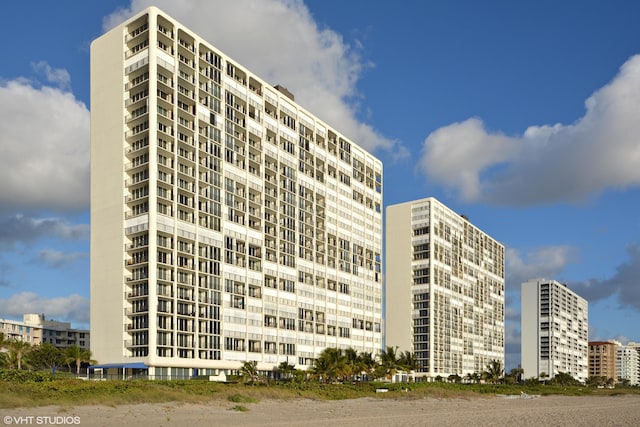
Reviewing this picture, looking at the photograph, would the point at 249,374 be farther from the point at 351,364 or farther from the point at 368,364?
the point at 368,364

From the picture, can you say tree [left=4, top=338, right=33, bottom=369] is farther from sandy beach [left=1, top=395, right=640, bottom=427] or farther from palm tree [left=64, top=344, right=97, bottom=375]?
sandy beach [left=1, top=395, right=640, bottom=427]

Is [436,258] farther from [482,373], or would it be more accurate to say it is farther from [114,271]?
[114,271]

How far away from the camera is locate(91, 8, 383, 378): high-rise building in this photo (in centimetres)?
9531

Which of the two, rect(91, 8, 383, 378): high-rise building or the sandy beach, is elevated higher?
rect(91, 8, 383, 378): high-rise building

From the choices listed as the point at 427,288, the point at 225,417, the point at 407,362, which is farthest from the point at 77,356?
the point at 427,288

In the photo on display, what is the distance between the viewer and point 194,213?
10106 centimetres

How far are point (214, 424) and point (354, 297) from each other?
95589 mm

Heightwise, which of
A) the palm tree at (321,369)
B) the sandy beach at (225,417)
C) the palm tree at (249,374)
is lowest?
the palm tree at (321,369)

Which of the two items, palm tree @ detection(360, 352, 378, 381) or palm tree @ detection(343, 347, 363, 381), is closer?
palm tree @ detection(343, 347, 363, 381)

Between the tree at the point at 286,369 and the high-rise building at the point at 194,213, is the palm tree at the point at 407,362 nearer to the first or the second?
the high-rise building at the point at 194,213

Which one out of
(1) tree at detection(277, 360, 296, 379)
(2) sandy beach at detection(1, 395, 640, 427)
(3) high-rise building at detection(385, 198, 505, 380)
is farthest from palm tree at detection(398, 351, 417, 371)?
(2) sandy beach at detection(1, 395, 640, 427)

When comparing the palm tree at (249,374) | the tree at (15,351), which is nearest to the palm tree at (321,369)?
the palm tree at (249,374)

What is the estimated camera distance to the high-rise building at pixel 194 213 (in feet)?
313

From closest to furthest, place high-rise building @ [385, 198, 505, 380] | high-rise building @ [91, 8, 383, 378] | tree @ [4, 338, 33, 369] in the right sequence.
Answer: high-rise building @ [91, 8, 383, 378], tree @ [4, 338, 33, 369], high-rise building @ [385, 198, 505, 380]
